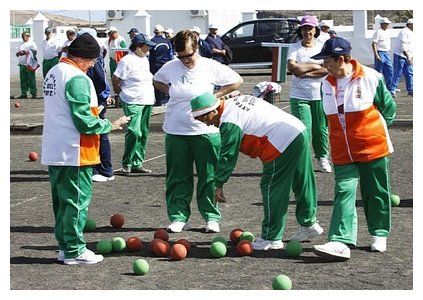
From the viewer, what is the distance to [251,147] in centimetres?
882

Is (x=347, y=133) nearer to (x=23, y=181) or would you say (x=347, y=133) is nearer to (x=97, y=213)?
(x=97, y=213)

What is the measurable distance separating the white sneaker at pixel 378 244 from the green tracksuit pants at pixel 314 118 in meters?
4.02

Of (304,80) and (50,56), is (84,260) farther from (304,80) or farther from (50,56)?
(50,56)

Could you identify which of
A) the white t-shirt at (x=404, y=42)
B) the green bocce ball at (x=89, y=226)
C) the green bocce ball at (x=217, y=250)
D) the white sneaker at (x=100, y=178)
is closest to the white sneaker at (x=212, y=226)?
the green bocce ball at (x=217, y=250)

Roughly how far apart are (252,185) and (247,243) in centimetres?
392

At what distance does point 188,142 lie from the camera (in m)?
9.95

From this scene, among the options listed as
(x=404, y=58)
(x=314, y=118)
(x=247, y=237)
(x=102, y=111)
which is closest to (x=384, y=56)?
(x=404, y=58)

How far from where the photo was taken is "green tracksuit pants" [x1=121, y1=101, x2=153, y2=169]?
14008 millimetres

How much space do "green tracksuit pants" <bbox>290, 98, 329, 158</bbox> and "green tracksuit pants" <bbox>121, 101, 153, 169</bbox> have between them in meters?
2.28

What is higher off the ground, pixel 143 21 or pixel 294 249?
pixel 143 21

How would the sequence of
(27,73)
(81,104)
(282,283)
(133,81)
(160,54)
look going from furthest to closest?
1. (27,73)
2. (160,54)
3. (133,81)
4. (81,104)
5. (282,283)

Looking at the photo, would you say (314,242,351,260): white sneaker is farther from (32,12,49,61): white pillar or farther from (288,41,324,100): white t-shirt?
(32,12,49,61): white pillar

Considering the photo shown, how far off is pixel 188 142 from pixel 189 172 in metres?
0.30

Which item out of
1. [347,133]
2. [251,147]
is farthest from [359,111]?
[251,147]
